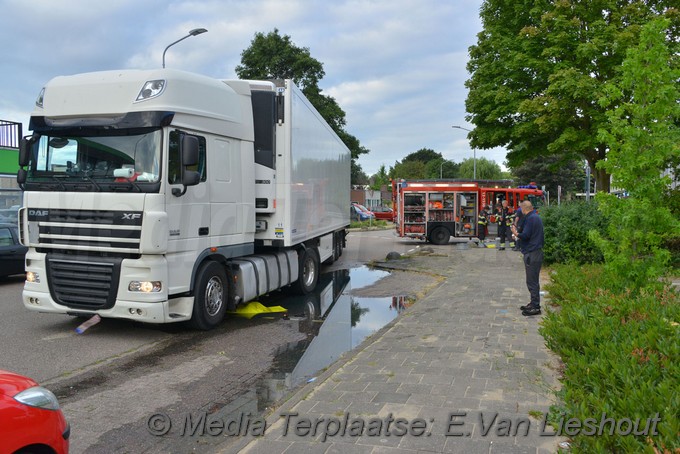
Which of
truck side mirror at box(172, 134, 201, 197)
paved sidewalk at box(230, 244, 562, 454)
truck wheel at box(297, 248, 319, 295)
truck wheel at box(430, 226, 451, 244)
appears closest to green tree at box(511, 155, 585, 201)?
truck wheel at box(430, 226, 451, 244)

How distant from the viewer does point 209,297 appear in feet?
25.5

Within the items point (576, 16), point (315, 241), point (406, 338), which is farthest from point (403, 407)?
point (576, 16)

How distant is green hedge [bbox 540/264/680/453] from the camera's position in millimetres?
3205

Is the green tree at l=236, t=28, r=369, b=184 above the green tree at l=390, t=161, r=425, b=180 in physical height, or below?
above

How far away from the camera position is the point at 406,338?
692 cm

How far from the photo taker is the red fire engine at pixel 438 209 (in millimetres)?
22906

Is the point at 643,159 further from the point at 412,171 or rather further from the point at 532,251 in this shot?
the point at 412,171

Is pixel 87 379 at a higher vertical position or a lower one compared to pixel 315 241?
lower

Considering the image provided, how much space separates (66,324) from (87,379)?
2.78 metres

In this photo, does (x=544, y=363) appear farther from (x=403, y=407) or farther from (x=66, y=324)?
(x=66, y=324)

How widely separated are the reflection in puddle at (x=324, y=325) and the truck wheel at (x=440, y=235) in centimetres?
993

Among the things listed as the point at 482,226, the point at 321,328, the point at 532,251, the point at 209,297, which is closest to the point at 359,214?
the point at 482,226

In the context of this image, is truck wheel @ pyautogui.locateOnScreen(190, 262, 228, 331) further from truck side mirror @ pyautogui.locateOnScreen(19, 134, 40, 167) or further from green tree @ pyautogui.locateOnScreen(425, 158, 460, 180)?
green tree @ pyautogui.locateOnScreen(425, 158, 460, 180)

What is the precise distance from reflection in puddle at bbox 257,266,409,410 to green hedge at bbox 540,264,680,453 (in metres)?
2.64
